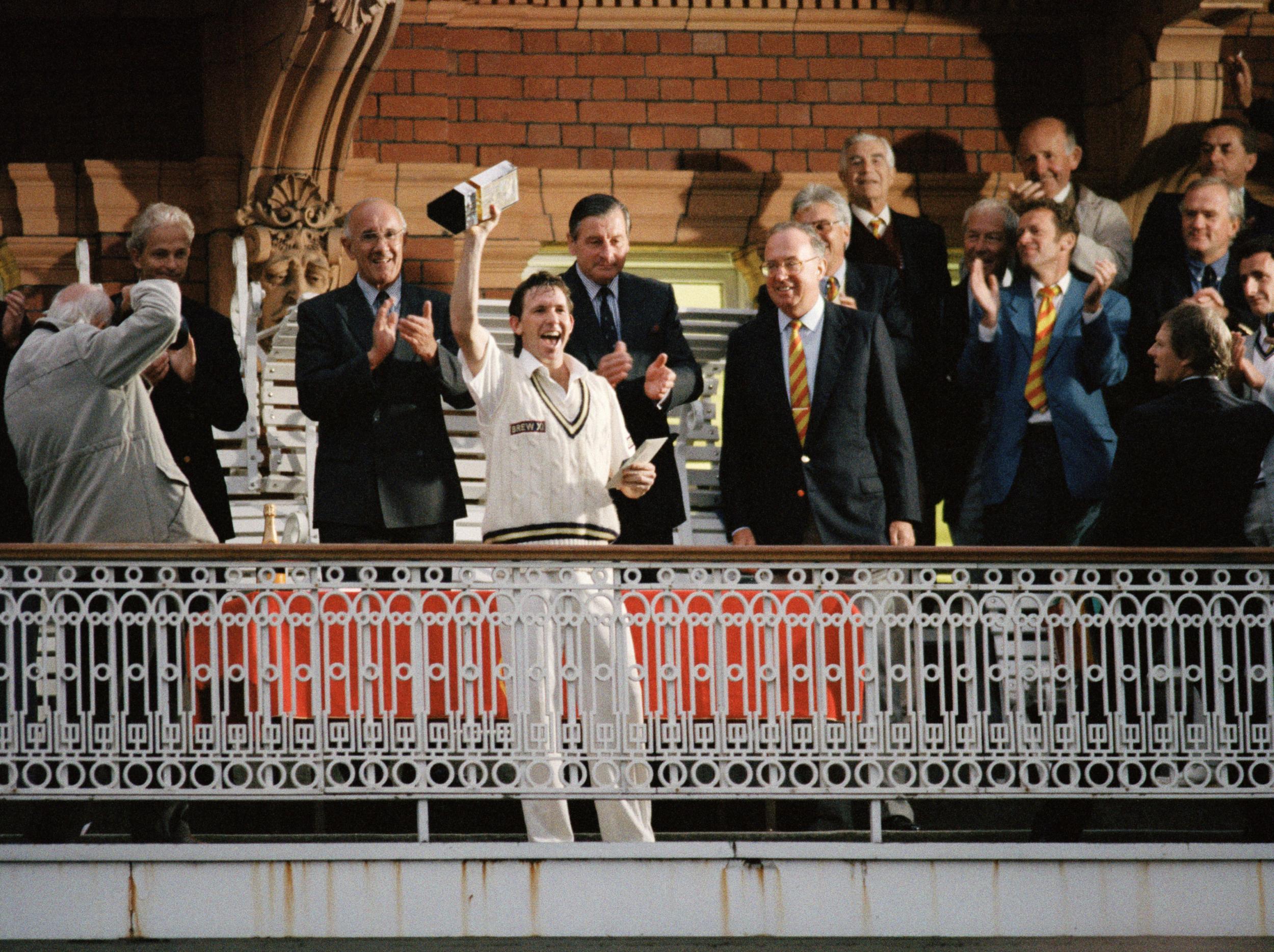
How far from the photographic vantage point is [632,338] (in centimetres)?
696

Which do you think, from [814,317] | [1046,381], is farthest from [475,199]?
[1046,381]

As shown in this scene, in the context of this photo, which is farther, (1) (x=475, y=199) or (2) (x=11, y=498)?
(2) (x=11, y=498)

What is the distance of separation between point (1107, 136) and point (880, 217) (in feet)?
7.70

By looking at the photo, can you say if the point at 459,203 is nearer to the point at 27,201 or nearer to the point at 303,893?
the point at 303,893

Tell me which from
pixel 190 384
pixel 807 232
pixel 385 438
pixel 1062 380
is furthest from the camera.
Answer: pixel 1062 380

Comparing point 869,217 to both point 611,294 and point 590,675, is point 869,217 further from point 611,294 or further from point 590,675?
point 590,675

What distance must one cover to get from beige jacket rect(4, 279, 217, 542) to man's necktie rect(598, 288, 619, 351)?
1.62 metres

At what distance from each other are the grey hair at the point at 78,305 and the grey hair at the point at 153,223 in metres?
0.27

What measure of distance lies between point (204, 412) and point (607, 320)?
4.79 ft

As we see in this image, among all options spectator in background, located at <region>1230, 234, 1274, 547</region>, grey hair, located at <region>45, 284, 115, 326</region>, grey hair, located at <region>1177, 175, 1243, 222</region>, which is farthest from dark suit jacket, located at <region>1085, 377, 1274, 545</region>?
grey hair, located at <region>45, 284, 115, 326</region>

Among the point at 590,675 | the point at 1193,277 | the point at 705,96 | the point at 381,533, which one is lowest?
the point at 590,675

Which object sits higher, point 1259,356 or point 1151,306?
point 1151,306

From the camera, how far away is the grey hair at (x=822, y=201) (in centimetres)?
738

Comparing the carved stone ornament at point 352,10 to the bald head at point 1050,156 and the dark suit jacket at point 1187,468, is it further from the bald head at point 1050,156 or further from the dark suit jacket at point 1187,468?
the dark suit jacket at point 1187,468
